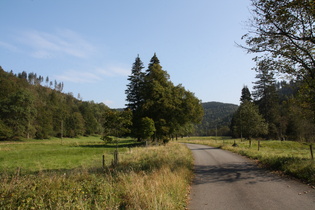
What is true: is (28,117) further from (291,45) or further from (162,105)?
(291,45)

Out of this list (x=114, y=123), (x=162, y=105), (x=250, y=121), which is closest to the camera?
(x=114, y=123)

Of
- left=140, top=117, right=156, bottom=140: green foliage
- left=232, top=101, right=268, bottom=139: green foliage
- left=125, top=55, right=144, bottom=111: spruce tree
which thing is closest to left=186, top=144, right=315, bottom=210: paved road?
left=140, top=117, right=156, bottom=140: green foliage

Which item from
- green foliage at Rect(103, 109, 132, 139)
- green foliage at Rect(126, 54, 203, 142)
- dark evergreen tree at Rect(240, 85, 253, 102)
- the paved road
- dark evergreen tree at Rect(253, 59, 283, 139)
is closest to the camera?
the paved road

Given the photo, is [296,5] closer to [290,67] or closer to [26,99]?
[290,67]

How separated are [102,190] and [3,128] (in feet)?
217

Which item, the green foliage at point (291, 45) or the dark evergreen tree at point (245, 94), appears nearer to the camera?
the green foliage at point (291, 45)

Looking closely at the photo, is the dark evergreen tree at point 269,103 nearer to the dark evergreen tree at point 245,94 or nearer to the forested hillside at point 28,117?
the dark evergreen tree at point 245,94

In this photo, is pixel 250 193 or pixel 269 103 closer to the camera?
pixel 250 193

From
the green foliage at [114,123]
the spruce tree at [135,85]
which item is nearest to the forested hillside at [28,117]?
the spruce tree at [135,85]

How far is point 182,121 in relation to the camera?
125 ft

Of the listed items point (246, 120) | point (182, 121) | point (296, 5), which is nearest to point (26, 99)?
point (182, 121)

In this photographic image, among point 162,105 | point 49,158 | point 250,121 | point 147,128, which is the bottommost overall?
point 49,158

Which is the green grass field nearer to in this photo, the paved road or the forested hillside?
the paved road

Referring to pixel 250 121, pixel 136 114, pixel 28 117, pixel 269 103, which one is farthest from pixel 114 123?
pixel 28 117
